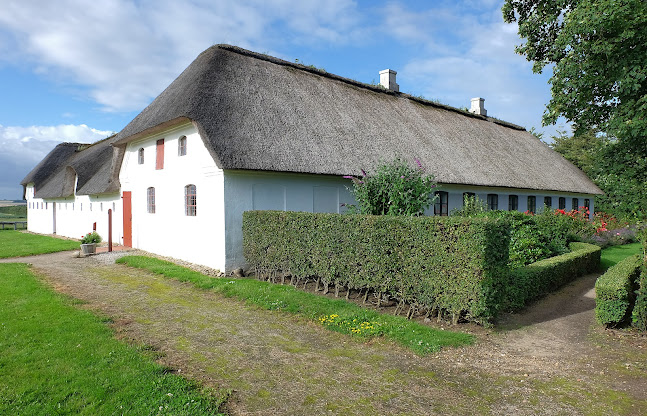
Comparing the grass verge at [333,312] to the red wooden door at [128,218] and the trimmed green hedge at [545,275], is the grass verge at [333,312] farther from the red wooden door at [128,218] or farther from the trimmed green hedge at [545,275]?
the red wooden door at [128,218]

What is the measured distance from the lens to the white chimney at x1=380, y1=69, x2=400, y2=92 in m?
19.3

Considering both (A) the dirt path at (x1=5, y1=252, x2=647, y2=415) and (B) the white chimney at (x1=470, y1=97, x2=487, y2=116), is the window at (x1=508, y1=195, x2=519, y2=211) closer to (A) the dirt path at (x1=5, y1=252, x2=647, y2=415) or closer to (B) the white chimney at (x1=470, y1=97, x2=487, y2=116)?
(B) the white chimney at (x1=470, y1=97, x2=487, y2=116)

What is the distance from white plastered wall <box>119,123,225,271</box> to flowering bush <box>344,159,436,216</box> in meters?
3.97

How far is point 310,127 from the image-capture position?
12750mm

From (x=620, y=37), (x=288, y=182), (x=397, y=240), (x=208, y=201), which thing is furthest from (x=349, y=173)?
(x=620, y=37)

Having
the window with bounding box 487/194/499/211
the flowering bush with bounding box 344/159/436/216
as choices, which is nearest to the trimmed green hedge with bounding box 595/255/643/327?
the flowering bush with bounding box 344/159/436/216

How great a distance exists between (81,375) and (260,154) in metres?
7.15

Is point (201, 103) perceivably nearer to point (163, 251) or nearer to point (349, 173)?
point (349, 173)

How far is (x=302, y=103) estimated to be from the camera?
534 inches

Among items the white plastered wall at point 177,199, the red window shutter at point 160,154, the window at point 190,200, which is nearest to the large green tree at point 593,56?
the white plastered wall at point 177,199

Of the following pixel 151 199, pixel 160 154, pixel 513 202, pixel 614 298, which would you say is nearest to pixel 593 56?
pixel 614 298

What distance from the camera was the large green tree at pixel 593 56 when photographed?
920 centimetres

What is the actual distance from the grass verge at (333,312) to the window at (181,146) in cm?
389

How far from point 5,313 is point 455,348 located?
25.0 ft
